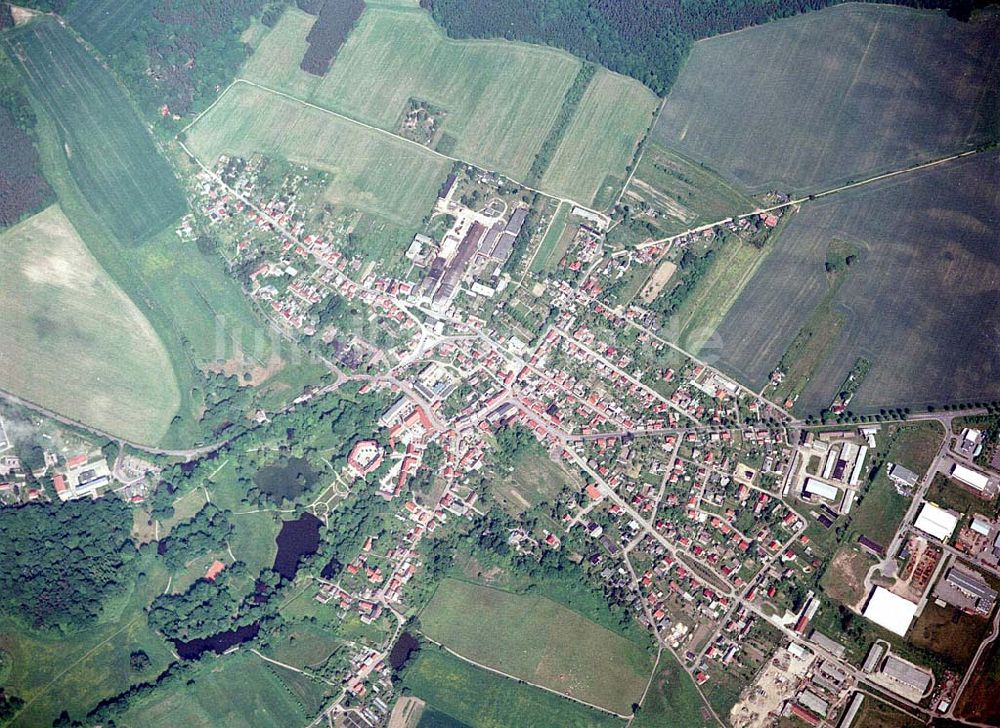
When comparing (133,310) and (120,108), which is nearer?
(133,310)

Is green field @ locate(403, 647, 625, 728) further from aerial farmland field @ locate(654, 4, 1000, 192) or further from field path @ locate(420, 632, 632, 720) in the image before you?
aerial farmland field @ locate(654, 4, 1000, 192)

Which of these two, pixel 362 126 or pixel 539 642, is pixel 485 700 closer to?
pixel 539 642

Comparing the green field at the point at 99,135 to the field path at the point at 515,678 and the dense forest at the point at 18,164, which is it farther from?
the field path at the point at 515,678

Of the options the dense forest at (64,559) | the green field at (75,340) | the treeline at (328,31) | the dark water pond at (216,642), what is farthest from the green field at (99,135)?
the dark water pond at (216,642)

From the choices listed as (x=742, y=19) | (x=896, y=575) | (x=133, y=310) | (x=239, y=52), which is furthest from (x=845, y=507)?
(x=239, y=52)

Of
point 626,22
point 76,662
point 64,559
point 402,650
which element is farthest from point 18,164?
point 626,22

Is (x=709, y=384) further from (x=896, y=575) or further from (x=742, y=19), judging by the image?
(x=742, y=19)
